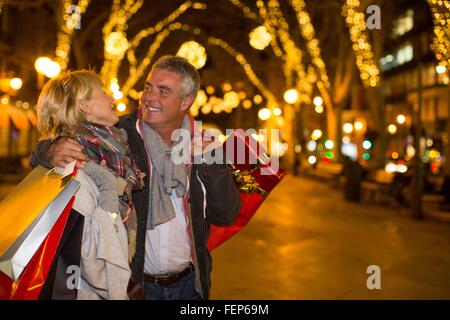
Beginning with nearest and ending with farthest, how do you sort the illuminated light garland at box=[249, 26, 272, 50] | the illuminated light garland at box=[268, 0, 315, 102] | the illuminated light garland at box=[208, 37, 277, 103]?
the illuminated light garland at box=[249, 26, 272, 50]
the illuminated light garland at box=[268, 0, 315, 102]
the illuminated light garland at box=[208, 37, 277, 103]

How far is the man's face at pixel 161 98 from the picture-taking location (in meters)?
2.90

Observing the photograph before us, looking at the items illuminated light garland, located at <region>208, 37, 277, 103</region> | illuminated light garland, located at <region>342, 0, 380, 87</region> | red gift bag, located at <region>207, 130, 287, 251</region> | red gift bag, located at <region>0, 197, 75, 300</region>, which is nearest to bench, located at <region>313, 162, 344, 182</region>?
illuminated light garland, located at <region>342, 0, 380, 87</region>

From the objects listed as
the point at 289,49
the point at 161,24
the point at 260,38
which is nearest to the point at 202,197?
the point at 260,38

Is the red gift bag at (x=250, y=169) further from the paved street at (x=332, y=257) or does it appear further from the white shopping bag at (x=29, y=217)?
the paved street at (x=332, y=257)

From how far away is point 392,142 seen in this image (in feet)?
184

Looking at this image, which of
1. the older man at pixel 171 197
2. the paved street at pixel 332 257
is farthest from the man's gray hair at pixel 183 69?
the paved street at pixel 332 257

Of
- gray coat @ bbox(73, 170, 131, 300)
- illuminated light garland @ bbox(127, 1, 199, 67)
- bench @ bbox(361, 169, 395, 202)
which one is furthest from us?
illuminated light garland @ bbox(127, 1, 199, 67)

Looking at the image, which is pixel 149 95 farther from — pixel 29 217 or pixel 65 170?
pixel 29 217

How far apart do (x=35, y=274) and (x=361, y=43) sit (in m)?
20.2

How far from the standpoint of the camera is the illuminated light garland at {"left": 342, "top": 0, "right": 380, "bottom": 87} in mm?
18734

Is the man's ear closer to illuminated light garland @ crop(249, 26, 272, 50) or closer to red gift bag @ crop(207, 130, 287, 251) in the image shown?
red gift bag @ crop(207, 130, 287, 251)

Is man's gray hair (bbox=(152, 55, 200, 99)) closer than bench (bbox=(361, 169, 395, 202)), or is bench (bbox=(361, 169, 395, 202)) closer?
man's gray hair (bbox=(152, 55, 200, 99))

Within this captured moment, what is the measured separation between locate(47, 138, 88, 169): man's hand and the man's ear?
89cm
